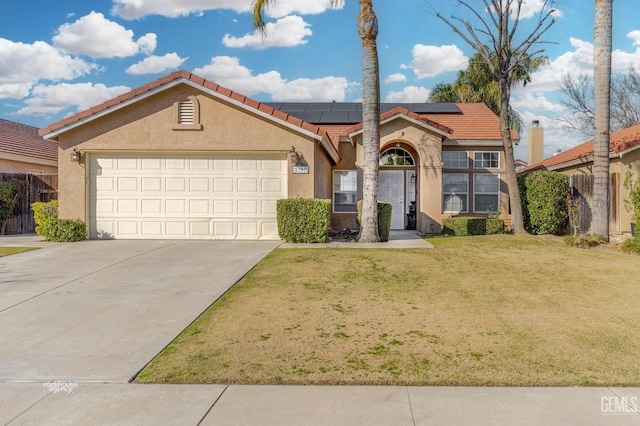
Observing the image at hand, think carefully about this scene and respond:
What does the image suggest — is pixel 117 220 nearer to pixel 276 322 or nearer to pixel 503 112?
pixel 276 322

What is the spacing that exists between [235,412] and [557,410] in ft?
7.73

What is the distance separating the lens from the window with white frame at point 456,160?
17.9 meters

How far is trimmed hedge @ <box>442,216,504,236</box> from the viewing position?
52.4ft

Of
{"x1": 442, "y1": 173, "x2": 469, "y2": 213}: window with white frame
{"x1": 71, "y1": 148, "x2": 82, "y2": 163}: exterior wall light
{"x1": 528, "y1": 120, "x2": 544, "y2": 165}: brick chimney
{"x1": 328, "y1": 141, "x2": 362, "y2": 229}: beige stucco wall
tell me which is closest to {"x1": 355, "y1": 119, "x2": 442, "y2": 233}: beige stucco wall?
{"x1": 328, "y1": 141, "x2": 362, "y2": 229}: beige stucco wall

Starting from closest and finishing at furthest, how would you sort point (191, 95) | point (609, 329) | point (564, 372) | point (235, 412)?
point (235, 412), point (564, 372), point (609, 329), point (191, 95)

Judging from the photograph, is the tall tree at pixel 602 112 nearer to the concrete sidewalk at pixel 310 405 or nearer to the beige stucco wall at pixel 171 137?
the beige stucco wall at pixel 171 137

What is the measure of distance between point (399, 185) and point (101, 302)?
543 inches

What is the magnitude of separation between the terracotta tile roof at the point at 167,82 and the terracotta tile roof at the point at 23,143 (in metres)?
6.85

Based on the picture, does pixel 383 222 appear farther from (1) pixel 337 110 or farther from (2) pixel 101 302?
(1) pixel 337 110

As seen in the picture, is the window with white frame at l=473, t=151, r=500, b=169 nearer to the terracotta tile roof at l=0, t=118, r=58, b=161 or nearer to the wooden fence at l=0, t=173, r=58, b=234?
the wooden fence at l=0, t=173, r=58, b=234

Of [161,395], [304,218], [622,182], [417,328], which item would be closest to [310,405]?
[161,395]

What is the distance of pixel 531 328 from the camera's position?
5.28 meters

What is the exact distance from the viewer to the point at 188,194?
1336 cm

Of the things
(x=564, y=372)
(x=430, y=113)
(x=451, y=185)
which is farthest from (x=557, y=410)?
(x=430, y=113)
